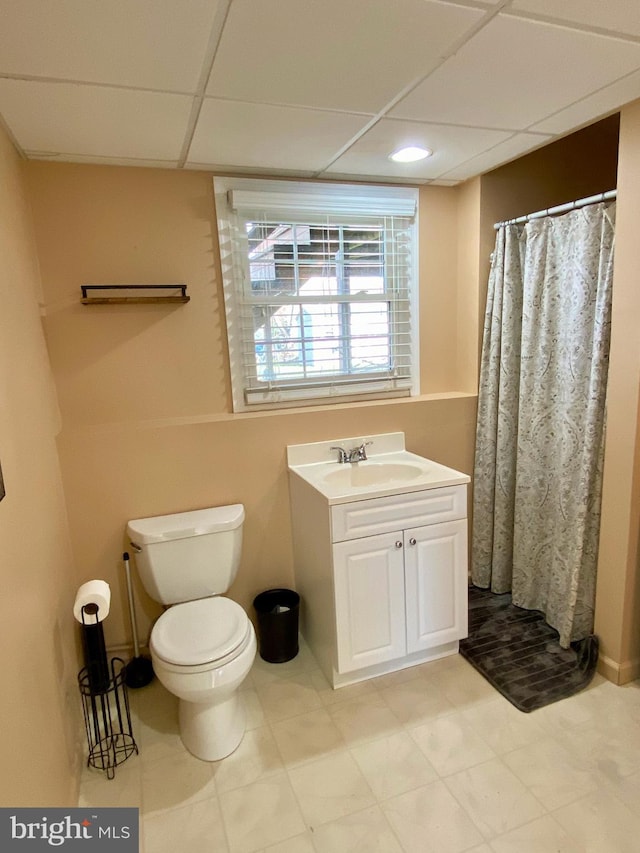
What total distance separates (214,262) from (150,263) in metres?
0.28

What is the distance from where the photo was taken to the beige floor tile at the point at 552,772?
162 centimetres

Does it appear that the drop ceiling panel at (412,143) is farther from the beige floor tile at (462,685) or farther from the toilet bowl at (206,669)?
the beige floor tile at (462,685)

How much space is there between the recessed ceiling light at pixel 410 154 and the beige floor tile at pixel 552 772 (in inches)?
92.1

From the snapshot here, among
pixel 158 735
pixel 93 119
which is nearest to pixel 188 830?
pixel 158 735

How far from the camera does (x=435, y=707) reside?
2027 mm

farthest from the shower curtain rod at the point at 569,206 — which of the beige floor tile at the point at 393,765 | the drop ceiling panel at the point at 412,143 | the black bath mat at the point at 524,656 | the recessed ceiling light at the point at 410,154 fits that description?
the beige floor tile at the point at 393,765

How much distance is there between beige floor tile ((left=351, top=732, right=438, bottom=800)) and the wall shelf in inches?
77.6

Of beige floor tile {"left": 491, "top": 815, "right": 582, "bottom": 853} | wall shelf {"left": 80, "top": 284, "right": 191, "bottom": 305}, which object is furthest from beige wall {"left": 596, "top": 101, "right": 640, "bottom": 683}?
wall shelf {"left": 80, "top": 284, "right": 191, "bottom": 305}

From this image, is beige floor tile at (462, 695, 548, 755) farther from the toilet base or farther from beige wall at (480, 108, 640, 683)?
the toilet base

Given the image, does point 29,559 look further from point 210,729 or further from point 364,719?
point 364,719

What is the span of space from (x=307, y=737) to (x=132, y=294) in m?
1.96

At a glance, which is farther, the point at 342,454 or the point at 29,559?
the point at 342,454

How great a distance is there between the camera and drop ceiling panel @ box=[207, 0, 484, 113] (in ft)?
3.73

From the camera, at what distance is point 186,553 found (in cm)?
211
